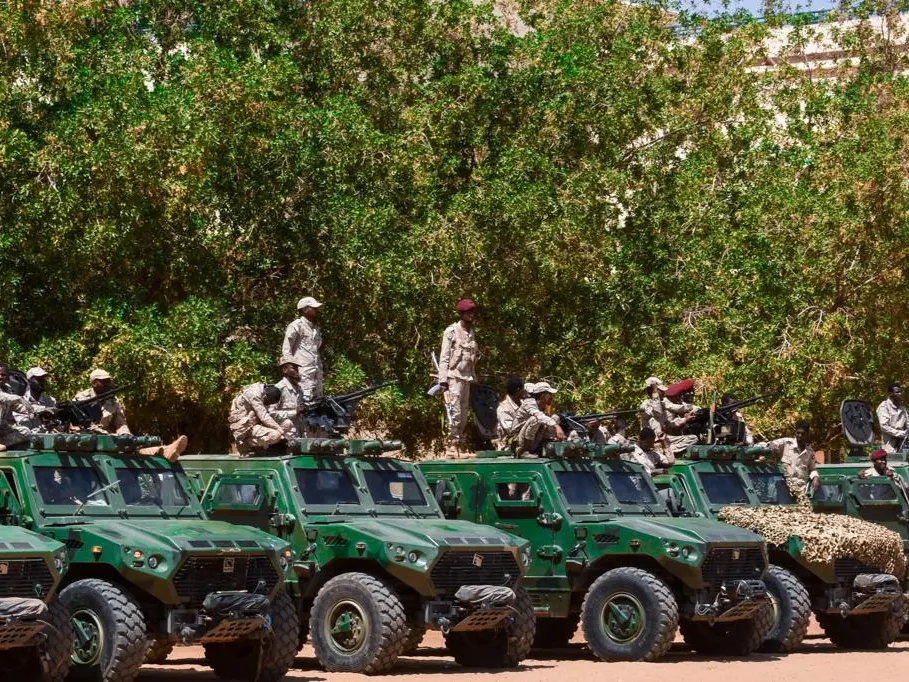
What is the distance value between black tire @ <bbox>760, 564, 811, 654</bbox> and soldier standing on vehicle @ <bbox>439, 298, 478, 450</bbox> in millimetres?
3423

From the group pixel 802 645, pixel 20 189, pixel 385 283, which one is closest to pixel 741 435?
pixel 802 645

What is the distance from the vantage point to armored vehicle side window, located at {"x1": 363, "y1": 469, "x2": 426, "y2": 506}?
49.7 feet

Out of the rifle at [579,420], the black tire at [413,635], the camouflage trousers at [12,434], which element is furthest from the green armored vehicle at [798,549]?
the camouflage trousers at [12,434]

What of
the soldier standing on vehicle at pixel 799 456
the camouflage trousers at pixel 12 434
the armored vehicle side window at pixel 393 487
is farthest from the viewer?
the soldier standing on vehicle at pixel 799 456

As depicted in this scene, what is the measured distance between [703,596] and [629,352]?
32.5ft

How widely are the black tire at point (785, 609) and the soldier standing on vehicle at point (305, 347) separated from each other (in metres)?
4.66

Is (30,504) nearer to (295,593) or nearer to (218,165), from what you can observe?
(295,593)

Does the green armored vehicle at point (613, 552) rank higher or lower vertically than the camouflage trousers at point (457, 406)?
lower

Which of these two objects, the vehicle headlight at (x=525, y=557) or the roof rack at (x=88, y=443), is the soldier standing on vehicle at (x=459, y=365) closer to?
the vehicle headlight at (x=525, y=557)

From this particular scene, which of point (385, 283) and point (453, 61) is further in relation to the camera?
point (453, 61)

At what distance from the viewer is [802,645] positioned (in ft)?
58.0

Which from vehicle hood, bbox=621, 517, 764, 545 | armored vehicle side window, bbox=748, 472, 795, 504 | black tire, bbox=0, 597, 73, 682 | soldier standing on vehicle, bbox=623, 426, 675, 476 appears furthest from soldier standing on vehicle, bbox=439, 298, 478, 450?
black tire, bbox=0, 597, 73, 682

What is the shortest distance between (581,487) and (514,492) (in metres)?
0.62

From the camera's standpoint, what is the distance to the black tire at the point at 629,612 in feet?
49.1
